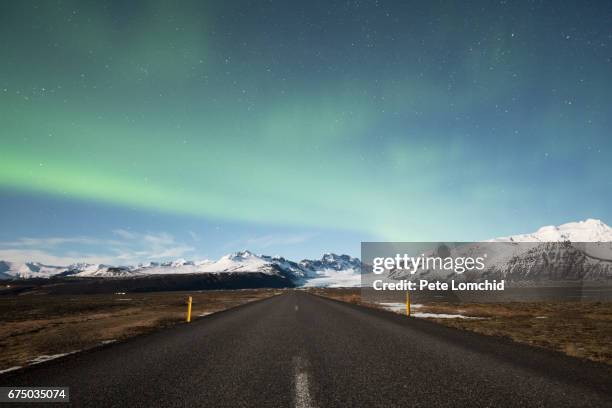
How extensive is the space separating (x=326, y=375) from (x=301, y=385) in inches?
29.7

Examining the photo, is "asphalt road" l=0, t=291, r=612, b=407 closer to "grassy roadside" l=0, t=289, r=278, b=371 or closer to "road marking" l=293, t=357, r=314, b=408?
"road marking" l=293, t=357, r=314, b=408

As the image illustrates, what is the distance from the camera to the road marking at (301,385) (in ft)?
13.7

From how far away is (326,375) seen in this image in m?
5.58

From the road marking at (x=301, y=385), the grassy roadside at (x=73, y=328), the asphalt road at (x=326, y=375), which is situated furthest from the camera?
the grassy roadside at (x=73, y=328)

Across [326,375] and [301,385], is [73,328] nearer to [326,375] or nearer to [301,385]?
[326,375]

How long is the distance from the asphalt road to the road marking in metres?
0.02

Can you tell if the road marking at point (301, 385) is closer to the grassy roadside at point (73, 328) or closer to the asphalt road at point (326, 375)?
the asphalt road at point (326, 375)

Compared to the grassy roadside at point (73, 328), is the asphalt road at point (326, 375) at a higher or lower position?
higher

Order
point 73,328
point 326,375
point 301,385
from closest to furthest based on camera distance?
point 301,385, point 326,375, point 73,328

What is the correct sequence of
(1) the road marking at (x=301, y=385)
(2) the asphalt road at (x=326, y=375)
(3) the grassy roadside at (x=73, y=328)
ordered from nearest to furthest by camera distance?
(1) the road marking at (x=301, y=385), (2) the asphalt road at (x=326, y=375), (3) the grassy roadside at (x=73, y=328)

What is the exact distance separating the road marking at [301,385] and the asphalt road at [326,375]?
18 mm

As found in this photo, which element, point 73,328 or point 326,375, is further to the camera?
point 73,328

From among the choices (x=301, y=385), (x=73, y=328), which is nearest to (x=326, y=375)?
(x=301, y=385)

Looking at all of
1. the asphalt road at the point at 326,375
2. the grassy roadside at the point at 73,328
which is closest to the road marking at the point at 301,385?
the asphalt road at the point at 326,375
